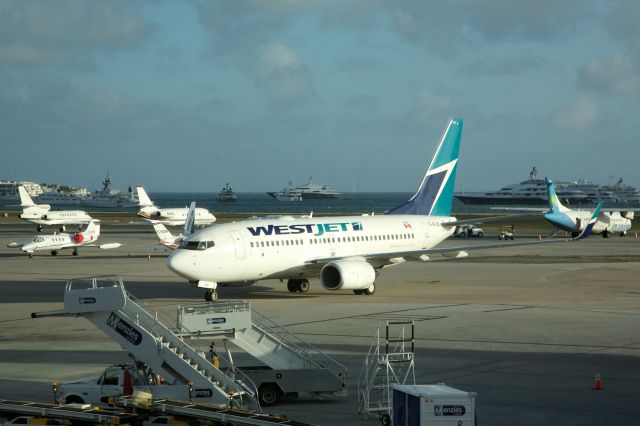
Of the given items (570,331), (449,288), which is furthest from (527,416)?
(449,288)

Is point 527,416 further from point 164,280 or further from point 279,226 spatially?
point 164,280

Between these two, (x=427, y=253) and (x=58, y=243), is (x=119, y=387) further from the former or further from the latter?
(x=58, y=243)

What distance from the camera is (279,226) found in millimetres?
45281

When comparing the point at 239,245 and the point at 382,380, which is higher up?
the point at 239,245

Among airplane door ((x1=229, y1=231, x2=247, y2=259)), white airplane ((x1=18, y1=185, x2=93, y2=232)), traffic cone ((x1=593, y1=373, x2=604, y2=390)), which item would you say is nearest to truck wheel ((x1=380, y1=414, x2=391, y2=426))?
traffic cone ((x1=593, y1=373, x2=604, y2=390))

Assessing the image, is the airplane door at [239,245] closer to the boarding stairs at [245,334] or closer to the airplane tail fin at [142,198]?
the boarding stairs at [245,334]

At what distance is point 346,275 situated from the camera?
4362 cm

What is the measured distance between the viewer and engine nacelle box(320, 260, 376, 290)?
43656mm

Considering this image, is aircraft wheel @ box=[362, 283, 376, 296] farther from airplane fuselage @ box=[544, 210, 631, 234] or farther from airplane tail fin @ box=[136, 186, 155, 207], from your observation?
airplane tail fin @ box=[136, 186, 155, 207]

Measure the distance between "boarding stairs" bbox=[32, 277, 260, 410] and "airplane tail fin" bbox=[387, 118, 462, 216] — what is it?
1277 inches

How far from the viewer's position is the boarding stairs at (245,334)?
2273 centimetres

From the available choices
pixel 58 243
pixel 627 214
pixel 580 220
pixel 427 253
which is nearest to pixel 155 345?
pixel 427 253

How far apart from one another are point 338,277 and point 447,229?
11593 millimetres

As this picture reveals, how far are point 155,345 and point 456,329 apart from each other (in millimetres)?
16306
